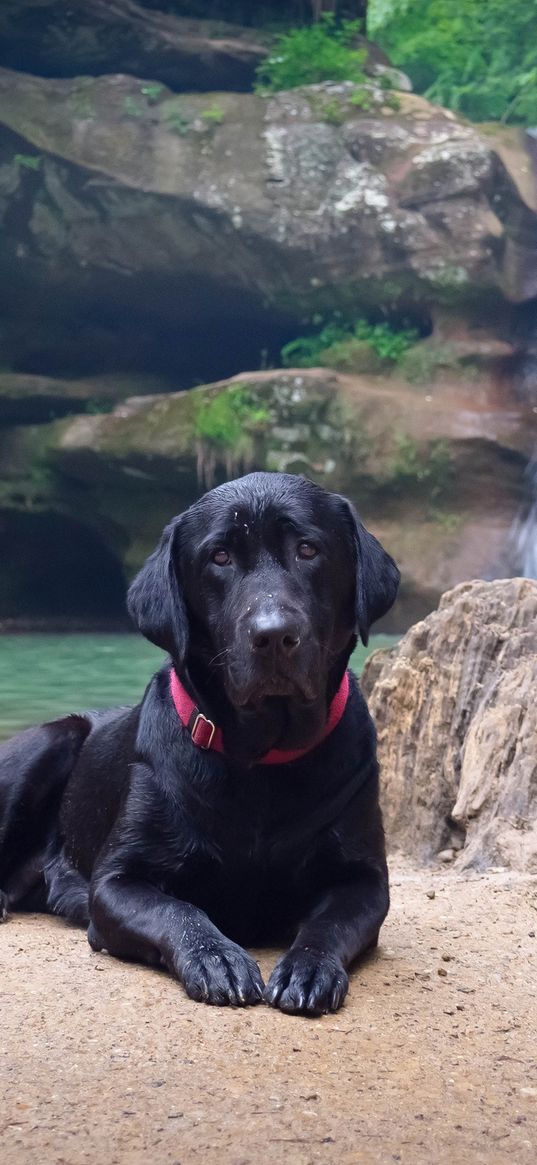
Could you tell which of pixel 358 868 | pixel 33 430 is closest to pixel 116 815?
pixel 358 868

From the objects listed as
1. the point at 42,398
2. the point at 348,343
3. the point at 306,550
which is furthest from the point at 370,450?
the point at 306,550

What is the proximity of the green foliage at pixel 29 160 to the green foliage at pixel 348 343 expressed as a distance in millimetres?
4318

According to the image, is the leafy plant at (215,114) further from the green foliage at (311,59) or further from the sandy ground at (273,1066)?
the sandy ground at (273,1066)

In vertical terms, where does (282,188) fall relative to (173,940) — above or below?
below

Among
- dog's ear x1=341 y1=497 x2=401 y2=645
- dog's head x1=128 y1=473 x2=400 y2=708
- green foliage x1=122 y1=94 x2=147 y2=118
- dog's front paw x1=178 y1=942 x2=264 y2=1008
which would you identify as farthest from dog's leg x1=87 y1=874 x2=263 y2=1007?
green foliage x1=122 y1=94 x2=147 y2=118

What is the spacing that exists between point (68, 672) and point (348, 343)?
23.2 ft

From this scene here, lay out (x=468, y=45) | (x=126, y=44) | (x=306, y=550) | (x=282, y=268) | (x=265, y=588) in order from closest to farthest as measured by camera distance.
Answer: (x=265, y=588) → (x=306, y=550) → (x=282, y=268) → (x=126, y=44) → (x=468, y=45)

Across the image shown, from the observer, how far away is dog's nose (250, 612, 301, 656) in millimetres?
2479

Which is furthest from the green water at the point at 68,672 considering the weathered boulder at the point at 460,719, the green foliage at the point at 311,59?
the green foliage at the point at 311,59

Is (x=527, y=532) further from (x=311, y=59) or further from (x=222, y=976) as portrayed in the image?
(x=222, y=976)

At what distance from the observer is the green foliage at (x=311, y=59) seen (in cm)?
1762

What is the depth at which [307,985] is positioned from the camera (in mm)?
2369

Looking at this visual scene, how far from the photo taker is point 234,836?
279 cm

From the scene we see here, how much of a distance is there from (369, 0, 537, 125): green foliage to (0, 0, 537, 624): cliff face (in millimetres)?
3288
